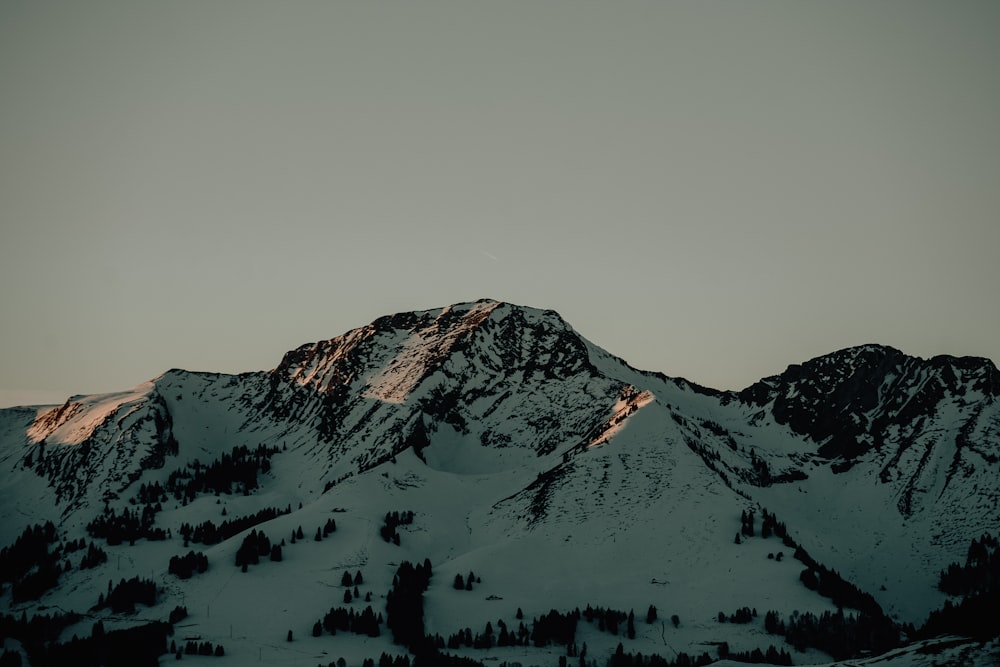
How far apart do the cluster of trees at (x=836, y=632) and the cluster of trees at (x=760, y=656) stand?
18.3 ft

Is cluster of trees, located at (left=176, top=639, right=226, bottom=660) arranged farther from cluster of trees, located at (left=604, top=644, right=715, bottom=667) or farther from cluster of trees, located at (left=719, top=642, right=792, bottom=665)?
cluster of trees, located at (left=719, top=642, right=792, bottom=665)

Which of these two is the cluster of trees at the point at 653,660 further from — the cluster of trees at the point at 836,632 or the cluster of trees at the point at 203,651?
the cluster of trees at the point at 203,651

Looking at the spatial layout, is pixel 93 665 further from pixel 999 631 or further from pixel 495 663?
pixel 999 631

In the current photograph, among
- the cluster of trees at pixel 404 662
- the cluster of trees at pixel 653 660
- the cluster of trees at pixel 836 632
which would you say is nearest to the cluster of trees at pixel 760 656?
the cluster of trees at pixel 653 660

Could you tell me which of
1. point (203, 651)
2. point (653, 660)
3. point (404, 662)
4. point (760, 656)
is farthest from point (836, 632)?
point (203, 651)

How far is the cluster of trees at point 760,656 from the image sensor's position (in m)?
183

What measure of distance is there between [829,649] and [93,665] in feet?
400

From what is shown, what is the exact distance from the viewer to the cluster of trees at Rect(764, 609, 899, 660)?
18862cm

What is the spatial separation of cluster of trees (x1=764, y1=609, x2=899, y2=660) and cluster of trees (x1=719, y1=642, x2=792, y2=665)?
5580mm

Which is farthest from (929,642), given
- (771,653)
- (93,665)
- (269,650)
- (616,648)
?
(93,665)

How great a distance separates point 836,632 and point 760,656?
16028 millimetres

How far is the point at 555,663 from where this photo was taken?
193000 mm

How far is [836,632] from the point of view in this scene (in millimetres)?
192000

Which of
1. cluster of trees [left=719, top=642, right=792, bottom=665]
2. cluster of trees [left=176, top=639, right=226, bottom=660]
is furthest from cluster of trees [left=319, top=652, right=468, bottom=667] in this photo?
cluster of trees [left=719, top=642, right=792, bottom=665]
